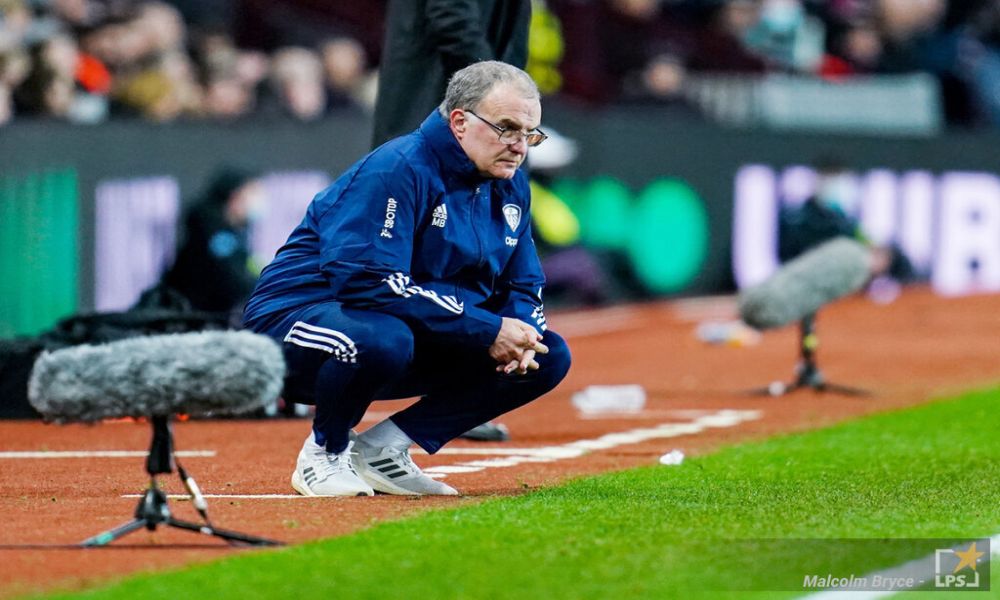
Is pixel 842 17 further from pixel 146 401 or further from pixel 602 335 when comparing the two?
pixel 146 401

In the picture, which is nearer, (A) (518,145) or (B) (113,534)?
(B) (113,534)

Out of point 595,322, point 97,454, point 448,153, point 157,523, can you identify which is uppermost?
point 448,153

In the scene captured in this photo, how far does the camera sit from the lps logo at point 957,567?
5.32m

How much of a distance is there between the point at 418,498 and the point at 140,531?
136 centimetres

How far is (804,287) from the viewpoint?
12.1 meters

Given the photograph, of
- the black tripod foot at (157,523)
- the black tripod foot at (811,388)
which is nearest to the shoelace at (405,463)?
the black tripod foot at (157,523)

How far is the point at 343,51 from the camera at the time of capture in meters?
18.1

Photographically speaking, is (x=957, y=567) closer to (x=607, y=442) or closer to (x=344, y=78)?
(x=607, y=442)

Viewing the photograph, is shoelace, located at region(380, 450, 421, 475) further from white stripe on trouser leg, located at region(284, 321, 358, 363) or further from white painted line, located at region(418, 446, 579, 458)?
white painted line, located at region(418, 446, 579, 458)

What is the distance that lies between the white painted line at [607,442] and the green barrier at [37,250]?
15.3 feet

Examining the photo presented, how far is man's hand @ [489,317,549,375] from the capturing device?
689cm

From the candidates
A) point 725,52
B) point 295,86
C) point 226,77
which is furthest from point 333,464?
point 725,52

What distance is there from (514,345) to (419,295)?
0.40 meters

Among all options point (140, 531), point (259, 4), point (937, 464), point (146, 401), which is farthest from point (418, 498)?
point (259, 4)
